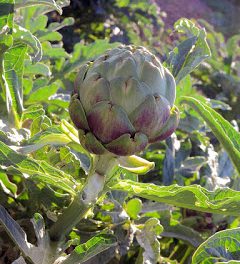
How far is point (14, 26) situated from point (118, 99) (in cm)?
32

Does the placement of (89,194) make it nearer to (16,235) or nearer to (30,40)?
(16,235)

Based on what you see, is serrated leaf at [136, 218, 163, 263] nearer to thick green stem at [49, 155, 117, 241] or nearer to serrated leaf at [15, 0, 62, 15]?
thick green stem at [49, 155, 117, 241]

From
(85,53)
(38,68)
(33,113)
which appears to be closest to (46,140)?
(33,113)

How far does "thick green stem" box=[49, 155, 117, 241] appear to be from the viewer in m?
0.73

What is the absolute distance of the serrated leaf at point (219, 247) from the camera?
→ 68 cm

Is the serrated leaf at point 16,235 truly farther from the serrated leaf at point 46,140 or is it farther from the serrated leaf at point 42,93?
the serrated leaf at point 42,93

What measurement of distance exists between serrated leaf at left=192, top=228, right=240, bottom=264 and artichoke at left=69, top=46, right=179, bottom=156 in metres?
0.13

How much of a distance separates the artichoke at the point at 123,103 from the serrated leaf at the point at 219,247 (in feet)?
0.44

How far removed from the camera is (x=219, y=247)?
69cm

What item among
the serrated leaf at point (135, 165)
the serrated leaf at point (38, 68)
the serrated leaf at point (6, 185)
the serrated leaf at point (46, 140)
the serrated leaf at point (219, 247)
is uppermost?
the serrated leaf at point (46, 140)

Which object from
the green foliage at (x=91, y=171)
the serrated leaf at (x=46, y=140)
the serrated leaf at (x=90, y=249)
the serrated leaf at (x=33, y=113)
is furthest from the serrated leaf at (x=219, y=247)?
the serrated leaf at (x=33, y=113)

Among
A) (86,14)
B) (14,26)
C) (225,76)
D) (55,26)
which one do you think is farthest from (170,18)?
(14,26)

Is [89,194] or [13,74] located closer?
[89,194]

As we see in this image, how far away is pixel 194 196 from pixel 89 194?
0.13 meters
